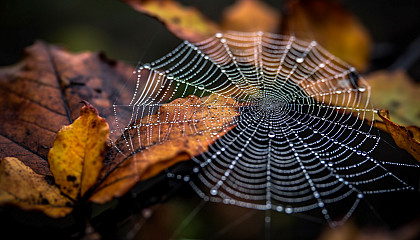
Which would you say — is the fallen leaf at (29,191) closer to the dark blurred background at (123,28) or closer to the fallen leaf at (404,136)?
the fallen leaf at (404,136)

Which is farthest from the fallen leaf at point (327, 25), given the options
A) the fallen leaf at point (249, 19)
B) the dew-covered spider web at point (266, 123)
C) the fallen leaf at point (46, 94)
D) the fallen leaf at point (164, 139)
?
the fallen leaf at point (46, 94)

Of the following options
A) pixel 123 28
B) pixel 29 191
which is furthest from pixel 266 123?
pixel 123 28

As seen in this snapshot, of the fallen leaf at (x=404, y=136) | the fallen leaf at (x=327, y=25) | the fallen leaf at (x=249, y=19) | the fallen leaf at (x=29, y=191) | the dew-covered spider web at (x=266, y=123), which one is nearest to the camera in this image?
the fallen leaf at (x=29, y=191)

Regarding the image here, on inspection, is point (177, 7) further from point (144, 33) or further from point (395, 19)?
point (395, 19)

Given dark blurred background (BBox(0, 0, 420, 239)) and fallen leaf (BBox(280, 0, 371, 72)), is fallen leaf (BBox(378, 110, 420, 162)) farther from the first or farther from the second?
dark blurred background (BBox(0, 0, 420, 239))

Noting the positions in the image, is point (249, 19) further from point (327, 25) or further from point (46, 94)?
point (46, 94)
